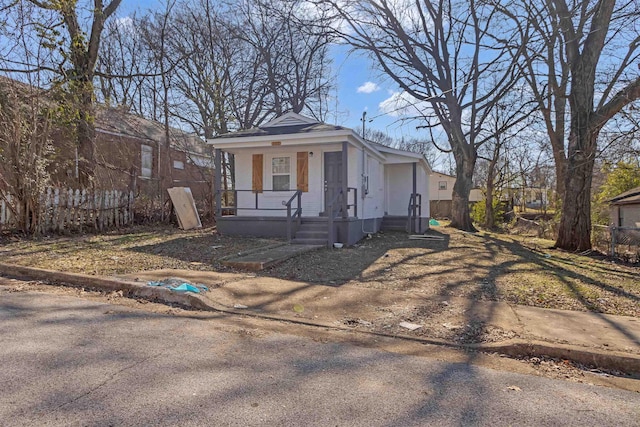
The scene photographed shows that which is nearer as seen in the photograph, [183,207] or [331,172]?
[331,172]

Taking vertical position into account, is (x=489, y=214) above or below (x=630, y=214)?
below

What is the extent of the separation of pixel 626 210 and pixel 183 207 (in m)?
23.3

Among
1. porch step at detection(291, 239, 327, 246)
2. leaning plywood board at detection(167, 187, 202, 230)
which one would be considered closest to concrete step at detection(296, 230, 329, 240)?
porch step at detection(291, 239, 327, 246)

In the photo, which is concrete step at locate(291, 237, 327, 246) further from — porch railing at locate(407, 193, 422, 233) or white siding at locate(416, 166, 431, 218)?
white siding at locate(416, 166, 431, 218)

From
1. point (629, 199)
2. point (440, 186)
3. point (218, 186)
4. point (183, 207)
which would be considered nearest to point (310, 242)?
point (218, 186)

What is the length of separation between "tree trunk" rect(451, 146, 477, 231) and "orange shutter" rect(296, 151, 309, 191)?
965 centimetres

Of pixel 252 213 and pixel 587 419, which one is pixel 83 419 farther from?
pixel 252 213

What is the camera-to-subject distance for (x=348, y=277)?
702 cm

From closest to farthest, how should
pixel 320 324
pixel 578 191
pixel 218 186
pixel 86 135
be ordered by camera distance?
pixel 320 324, pixel 578 191, pixel 218 186, pixel 86 135

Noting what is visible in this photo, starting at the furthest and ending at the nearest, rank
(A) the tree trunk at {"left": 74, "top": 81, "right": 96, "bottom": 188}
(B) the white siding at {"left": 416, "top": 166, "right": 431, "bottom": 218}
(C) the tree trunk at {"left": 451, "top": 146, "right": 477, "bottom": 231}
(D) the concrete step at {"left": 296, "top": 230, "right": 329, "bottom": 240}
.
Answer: (C) the tree trunk at {"left": 451, "top": 146, "right": 477, "bottom": 231}
(B) the white siding at {"left": 416, "top": 166, "right": 431, "bottom": 218}
(A) the tree trunk at {"left": 74, "top": 81, "right": 96, "bottom": 188}
(D) the concrete step at {"left": 296, "top": 230, "right": 329, "bottom": 240}

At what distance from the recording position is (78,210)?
1158cm

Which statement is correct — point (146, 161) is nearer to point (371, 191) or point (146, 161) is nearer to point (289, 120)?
point (289, 120)

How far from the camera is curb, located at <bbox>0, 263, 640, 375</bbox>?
11.6 ft

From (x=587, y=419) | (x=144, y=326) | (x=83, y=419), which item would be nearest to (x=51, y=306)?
(x=144, y=326)
